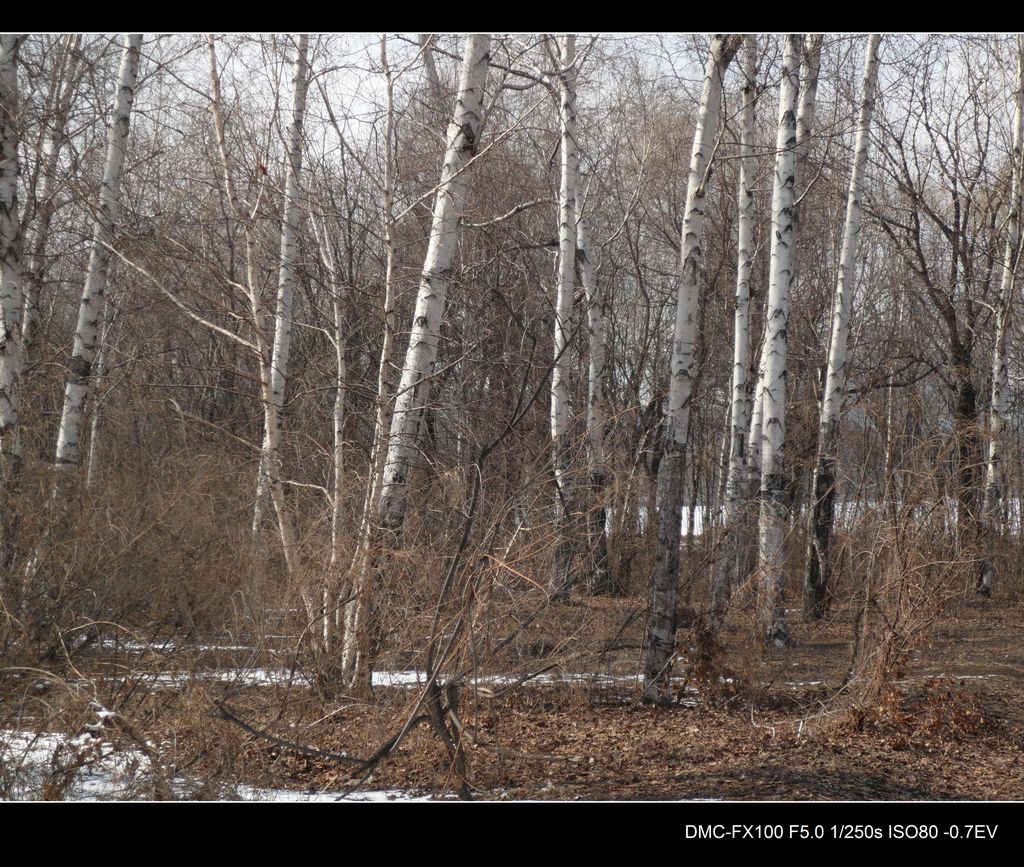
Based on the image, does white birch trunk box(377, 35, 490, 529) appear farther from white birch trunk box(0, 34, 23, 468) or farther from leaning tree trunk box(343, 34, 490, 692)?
white birch trunk box(0, 34, 23, 468)

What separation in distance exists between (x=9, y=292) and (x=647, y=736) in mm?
5609

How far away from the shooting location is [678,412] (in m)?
6.37

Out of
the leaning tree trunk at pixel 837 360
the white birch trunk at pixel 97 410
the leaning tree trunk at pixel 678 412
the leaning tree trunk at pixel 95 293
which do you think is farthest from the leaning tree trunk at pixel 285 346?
A: the leaning tree trunk at pixel 837 360

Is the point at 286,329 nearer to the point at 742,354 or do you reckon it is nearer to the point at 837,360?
the point at 742,354

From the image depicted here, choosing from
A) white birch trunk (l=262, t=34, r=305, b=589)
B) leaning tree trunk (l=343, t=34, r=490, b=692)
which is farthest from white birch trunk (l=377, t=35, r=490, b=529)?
white birch trunk (l=262, t=34, r=305, b=589)

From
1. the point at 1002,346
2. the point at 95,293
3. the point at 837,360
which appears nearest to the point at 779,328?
the point at 837,360

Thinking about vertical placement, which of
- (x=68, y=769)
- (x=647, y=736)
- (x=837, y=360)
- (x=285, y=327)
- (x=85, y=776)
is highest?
(x=837, y=360)

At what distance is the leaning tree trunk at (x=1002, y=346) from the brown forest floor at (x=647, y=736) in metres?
5.12

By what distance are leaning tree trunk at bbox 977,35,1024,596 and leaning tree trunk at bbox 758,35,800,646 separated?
429 centimetres

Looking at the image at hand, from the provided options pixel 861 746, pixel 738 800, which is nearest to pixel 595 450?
pixel 861 746

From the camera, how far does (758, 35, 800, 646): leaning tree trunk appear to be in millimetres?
8516

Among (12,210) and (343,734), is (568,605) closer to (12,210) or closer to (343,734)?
(343,734)

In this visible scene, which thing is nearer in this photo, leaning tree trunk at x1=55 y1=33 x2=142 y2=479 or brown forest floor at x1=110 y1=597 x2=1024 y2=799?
Answer: brown forest floor at x1=110 y1=597 x2=1024 y2=799

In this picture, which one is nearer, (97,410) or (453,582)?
(453,582)
